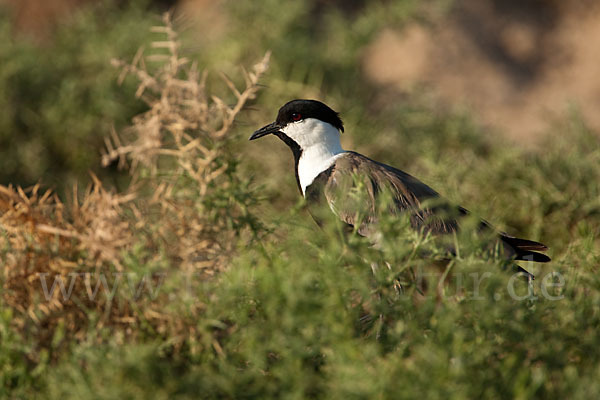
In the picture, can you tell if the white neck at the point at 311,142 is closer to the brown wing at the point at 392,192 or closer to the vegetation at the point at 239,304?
the brown wing at the point at 392,192

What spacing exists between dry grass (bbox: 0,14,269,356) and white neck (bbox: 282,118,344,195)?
1.47ft

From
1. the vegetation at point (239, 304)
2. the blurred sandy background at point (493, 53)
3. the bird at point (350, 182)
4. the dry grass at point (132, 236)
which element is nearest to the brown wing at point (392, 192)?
the bird at point (350, 182)

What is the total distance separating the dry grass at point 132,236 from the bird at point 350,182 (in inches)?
16.7

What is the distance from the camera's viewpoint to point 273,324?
6.66 feet

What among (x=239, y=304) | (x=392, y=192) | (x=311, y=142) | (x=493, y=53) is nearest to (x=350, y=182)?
(x=392, y=192)

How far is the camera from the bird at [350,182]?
2.87m

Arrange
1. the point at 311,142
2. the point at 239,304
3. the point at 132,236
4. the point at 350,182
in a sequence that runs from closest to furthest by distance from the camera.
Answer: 1. the point at 239,304
2. the point at 132,236
3. the point at 350,182
4. the point at 311,142

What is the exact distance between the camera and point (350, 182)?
9.57 feet

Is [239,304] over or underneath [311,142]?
underneath

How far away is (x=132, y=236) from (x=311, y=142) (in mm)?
1096

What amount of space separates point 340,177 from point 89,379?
4.74 feet

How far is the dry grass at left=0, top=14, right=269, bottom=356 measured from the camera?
2.30 metres

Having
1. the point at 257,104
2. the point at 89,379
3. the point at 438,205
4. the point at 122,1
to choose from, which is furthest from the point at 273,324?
the point at 122,1

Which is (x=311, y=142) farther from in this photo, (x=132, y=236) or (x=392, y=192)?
(x=132, y=236)
